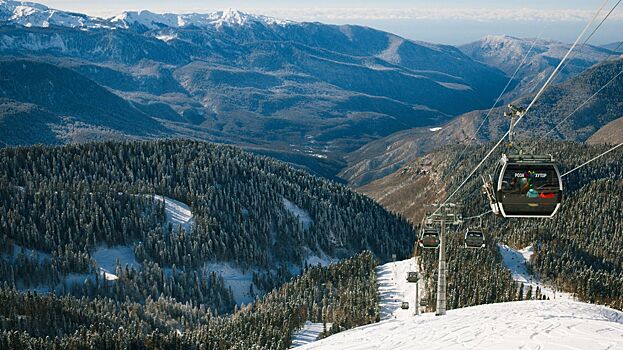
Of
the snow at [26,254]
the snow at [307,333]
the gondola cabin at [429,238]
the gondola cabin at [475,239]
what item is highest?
the gondola cabin at [475,239]

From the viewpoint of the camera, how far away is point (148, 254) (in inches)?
7589

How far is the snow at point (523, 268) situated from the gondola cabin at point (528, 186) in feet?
295

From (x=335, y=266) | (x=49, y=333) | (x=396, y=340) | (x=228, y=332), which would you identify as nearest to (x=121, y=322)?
(x=49, y=333)

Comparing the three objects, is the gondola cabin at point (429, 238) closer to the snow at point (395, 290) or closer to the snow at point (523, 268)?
the snow at point (395, 290)

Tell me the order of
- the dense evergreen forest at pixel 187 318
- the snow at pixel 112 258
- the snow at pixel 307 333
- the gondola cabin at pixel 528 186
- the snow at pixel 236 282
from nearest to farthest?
the gondola cabin at pixel 528 186
the snow at pixel 307 333
the dense evergreen forest at pixel 187 318
the snow at pixel 112 258
the snow at pixel 236 282

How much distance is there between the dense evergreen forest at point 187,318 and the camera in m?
111

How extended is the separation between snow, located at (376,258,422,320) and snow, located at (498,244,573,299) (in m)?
22.5

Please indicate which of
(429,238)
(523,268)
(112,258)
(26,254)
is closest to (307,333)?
(429,238)

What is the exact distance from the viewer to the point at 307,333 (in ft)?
353

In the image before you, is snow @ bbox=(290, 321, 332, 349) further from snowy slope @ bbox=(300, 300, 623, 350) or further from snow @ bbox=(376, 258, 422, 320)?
snowy slope @ bbox=(300, 300, 623, 350)

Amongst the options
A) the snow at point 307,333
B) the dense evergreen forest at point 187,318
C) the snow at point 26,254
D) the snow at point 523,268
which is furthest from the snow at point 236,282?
the snow at point 523,268

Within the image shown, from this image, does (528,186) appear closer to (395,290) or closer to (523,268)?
(395,290)

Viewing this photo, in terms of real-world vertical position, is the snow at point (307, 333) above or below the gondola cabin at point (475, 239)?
below

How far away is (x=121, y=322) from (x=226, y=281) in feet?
182
